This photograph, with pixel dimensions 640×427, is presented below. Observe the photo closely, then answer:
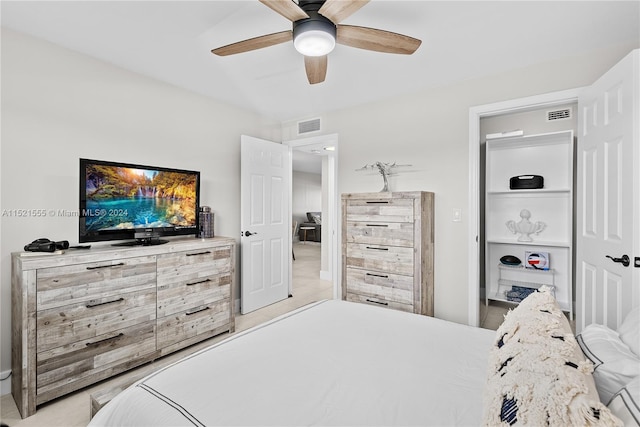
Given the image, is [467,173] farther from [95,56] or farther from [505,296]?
[95,56]

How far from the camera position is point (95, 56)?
104 inches

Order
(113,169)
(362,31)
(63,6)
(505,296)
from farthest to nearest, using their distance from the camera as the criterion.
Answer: (505,296)
(113,169)
(63,6)
(362,31)

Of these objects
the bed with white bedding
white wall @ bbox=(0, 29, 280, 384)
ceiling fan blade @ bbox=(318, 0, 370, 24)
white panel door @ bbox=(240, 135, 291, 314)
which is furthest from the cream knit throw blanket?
white panel door @ bbox=(240, 135, 291, 314)

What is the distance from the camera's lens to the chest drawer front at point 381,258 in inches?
120

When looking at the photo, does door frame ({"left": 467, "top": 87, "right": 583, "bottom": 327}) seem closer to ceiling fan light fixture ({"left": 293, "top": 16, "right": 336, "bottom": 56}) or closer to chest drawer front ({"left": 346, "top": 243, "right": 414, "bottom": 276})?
chest drawer front ({"left": 346, "top": 243, "right": 414, "bottom": 276})

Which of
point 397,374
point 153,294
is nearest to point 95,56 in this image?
point 153,294

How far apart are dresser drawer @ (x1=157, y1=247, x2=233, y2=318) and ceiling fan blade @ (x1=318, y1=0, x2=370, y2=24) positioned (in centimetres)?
216

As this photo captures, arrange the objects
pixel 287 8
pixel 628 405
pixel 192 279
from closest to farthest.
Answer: pixel 628 405 < pixel 287 8 < pixel 192 279

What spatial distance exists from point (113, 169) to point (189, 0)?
1.43 metres

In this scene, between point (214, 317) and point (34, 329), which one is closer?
point (34, 329)

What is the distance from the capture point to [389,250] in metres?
3.13

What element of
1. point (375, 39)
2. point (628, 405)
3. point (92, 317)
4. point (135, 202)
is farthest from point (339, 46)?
point (92, 317)

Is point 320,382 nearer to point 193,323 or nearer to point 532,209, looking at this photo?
point 193,323

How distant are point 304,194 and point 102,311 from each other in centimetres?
879
